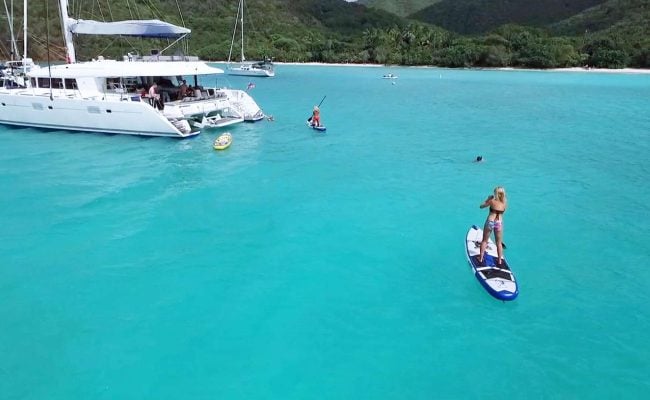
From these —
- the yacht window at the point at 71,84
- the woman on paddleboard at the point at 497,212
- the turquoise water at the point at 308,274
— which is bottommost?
the turquoise water at the point at 308,274

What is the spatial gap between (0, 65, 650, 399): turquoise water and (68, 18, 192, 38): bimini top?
17.4 feet

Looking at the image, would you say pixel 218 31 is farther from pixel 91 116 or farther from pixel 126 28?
pixel 91 116

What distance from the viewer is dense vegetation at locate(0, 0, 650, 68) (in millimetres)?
87438

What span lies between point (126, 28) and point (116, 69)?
2.14 meters

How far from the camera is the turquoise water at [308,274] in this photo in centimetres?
816

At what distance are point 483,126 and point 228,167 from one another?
18.6 metres

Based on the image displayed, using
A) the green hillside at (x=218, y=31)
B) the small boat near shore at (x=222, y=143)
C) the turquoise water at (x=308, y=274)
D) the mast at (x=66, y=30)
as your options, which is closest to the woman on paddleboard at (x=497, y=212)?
the turquoise water at (x=308, y=274)

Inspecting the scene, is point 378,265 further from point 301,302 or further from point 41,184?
point 41,184

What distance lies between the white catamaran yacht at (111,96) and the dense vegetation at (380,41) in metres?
50.3

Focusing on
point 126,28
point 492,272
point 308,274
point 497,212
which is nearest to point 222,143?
point 126,28

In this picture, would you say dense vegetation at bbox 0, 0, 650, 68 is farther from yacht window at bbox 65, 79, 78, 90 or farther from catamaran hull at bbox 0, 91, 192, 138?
yacht window at bbox 65, 79, 78, 90

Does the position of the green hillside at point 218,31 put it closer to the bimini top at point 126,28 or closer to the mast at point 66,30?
the mast at point 66,30

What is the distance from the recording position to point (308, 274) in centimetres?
1151

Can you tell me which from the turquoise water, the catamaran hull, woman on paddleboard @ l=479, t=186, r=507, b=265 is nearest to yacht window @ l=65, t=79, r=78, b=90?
the catamaran hull
